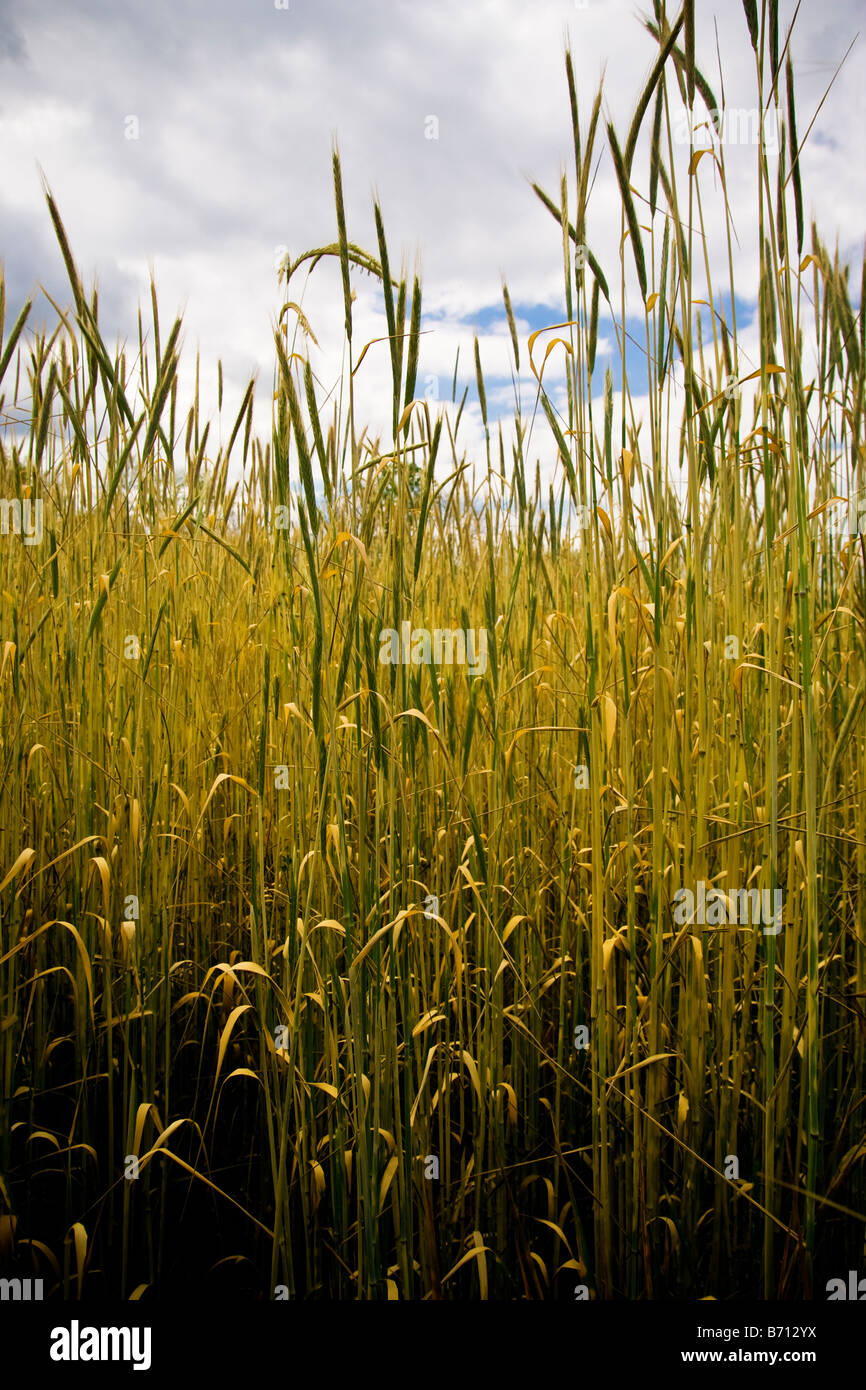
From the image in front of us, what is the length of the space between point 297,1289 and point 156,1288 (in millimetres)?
190

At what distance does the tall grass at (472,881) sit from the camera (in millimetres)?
735

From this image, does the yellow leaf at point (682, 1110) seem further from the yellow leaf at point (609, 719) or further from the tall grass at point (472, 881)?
the yellow leaf at point (609, 719)

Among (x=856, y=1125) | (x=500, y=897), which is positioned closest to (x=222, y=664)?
(x=500, y=897)

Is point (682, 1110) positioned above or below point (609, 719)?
below

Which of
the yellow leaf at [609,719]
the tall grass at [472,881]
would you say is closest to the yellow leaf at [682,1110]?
the tall grass at [472,881]

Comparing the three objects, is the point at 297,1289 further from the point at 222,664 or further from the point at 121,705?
the point at 222,664

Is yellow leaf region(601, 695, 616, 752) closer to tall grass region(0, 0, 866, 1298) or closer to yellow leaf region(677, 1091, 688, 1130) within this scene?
tall grass region(0, 0, 866, 1298)

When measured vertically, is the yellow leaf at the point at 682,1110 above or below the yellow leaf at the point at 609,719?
below

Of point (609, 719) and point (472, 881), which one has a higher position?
point (609, 719)

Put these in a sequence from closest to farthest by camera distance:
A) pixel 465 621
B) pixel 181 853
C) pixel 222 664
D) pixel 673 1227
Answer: pixel 673 1227, pixel 465 621, pixel 181 853, pixel 222 664

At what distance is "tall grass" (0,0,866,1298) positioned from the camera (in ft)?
2.41

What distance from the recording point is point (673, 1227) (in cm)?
78

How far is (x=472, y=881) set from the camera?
0.94 meters

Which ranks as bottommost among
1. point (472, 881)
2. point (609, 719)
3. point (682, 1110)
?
point (682, 1110)
